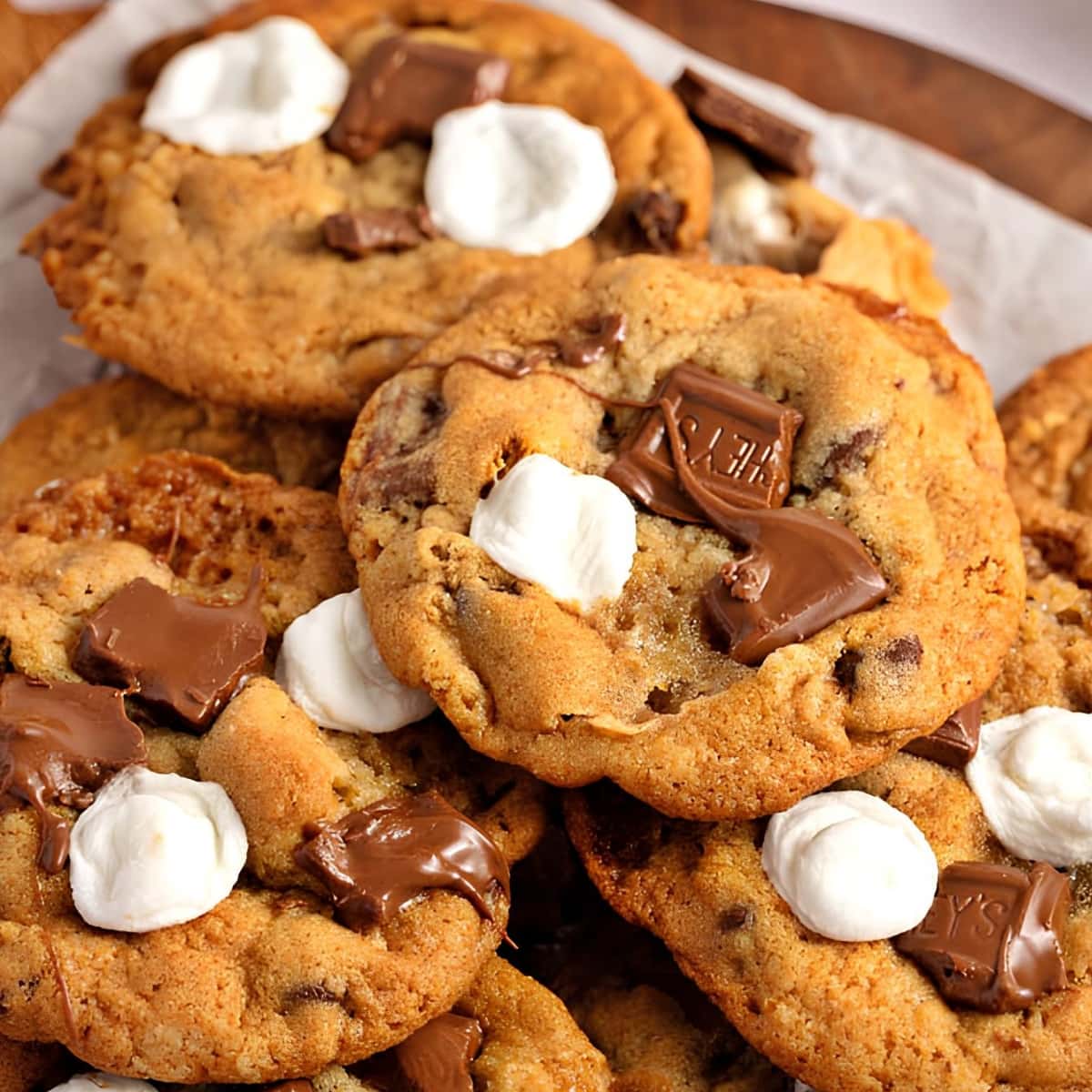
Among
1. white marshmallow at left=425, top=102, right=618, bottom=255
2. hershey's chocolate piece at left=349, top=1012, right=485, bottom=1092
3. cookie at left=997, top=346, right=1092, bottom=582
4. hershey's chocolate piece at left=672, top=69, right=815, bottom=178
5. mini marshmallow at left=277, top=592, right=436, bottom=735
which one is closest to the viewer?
hershey's chocolate piece at left=349, top=1012, right=485, bottom=1092

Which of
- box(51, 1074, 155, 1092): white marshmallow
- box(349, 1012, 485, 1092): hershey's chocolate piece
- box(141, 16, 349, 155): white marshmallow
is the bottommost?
box(51, 1074, 155, 1092): white marshmallow

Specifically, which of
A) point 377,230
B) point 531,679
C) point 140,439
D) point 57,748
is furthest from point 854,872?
point 140,439

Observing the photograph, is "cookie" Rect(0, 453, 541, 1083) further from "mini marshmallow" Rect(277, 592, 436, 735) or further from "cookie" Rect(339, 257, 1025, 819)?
"cookie" Rect(339, 257, 1025, 819)

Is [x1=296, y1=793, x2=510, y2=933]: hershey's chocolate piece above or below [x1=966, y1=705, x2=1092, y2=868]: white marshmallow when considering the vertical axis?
below

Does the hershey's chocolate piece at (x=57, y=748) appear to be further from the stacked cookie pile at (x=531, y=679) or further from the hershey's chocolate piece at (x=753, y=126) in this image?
the hershey's chocolate piece at (x=753, y=126)

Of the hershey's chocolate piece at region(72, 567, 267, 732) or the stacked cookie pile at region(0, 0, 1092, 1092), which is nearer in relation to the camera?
the stacked cookie pile at region(0, 0, 1092, 1092)

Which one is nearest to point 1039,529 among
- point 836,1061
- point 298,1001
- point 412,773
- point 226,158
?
point 836,1061

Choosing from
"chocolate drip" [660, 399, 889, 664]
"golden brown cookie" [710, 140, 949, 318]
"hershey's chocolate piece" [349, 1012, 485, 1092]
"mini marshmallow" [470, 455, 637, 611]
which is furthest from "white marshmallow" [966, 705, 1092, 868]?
"golden brown cookie" [710, 140, 949, 318]

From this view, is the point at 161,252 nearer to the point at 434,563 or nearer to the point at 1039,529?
the point at 434,563

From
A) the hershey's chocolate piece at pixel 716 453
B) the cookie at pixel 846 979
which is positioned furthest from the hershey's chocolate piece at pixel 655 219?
the cookie at pixel 846 979
